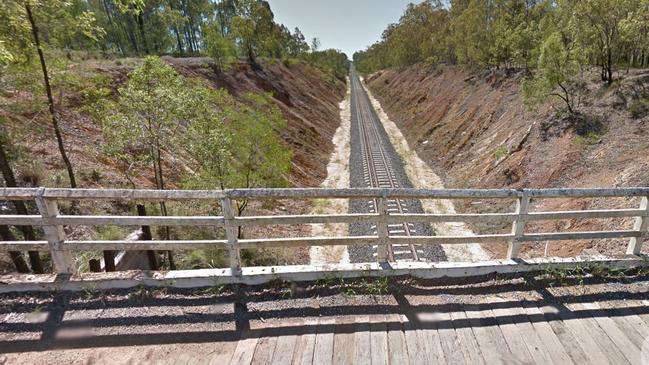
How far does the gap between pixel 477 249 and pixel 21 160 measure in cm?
1411

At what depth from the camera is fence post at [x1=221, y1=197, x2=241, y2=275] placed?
12.7 feet

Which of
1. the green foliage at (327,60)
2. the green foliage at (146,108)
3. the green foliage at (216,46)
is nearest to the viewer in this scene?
the green foliage at (146,108)

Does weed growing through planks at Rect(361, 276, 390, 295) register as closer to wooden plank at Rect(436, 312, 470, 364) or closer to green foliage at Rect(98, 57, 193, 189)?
wooden plank at Rect(436, 312, 470, 364)

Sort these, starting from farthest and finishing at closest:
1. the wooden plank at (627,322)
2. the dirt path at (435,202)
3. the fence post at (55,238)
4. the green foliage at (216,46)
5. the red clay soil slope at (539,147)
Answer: the green foliage at (216,46) < the dirt path at (435,202) < the red clay soil slope at (539,147) < the fence post at (55,238) < the wooden plank at (627,322)

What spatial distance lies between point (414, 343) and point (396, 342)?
0.61 feet

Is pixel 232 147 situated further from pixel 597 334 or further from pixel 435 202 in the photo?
pixel 435 202

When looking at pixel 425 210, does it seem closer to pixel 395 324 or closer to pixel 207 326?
pixel 395 324

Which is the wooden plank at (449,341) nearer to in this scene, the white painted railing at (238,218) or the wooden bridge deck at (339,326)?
the wooden bridge deck at (339,326)

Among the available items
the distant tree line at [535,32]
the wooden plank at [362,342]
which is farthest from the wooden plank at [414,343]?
the distant tree line at [535,32]

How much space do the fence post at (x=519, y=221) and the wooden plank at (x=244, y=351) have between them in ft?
11.8

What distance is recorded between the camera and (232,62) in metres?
31.2

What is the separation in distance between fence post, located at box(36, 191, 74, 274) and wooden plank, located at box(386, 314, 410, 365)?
407 cm

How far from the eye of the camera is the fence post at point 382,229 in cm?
400

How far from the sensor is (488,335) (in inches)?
132
